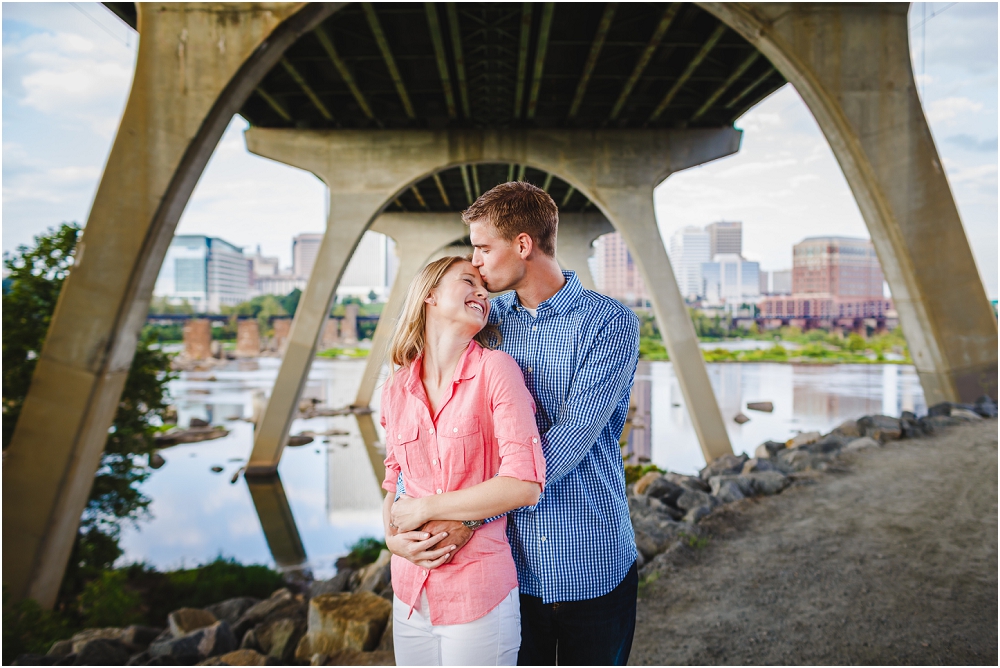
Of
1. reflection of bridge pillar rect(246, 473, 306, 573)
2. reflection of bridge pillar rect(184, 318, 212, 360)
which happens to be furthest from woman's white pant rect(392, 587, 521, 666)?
reflection of bridge pillar rect(184, 318, 212, 360)

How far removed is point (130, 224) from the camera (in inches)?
277

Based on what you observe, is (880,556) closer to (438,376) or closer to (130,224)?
(438,376)

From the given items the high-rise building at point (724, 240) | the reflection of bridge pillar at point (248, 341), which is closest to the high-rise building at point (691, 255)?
the high-rise building at point (724, 240)

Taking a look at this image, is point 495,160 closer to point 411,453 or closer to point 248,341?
point 411,453

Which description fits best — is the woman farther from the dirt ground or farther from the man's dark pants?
the dirt ground

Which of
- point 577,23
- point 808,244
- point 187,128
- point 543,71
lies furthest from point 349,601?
point 808,244

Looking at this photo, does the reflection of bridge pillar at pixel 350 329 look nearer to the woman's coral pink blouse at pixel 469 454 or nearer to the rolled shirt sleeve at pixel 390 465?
the rolled shirt sleeve at pixel 390 465

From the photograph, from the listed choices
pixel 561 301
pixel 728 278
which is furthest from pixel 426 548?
pixel 728 278

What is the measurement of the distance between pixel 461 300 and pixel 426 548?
0.80 metres

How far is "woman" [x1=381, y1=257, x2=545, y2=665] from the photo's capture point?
1844mm

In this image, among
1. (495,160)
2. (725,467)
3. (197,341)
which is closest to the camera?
(725,467)

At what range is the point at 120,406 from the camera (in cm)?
946

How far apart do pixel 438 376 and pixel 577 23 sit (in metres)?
11.8

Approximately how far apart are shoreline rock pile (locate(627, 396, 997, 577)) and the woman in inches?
165
